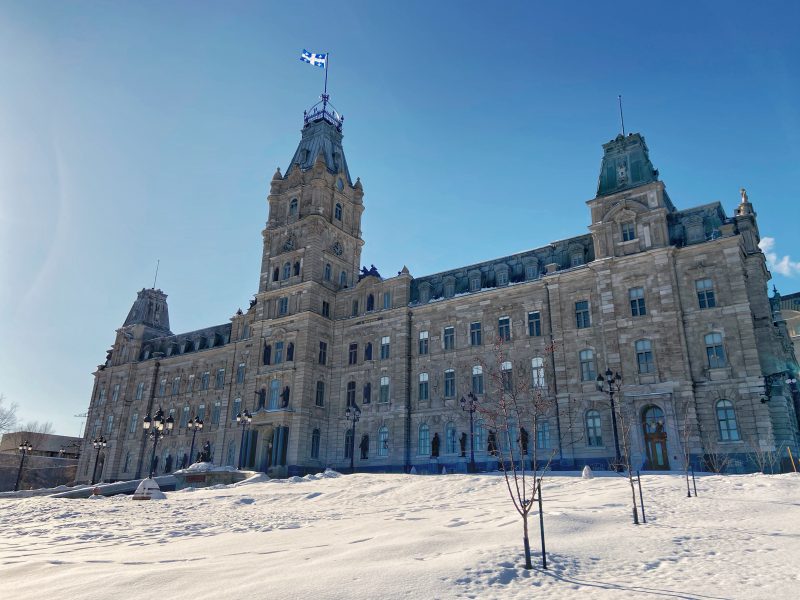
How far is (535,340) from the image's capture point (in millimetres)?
40938

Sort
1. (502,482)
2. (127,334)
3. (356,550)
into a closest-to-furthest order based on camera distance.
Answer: (356,550) < (502,482) < (127,334)

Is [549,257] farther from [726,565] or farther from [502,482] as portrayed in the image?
[726,565]

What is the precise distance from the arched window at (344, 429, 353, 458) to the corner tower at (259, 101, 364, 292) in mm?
12949

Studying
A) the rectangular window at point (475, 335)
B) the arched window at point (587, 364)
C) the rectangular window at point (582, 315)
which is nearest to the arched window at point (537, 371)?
the arched window at point (587, 364)

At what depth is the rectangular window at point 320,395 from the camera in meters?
49.1

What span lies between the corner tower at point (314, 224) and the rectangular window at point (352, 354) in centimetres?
587

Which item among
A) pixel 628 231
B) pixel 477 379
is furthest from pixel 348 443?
pixel 628 231

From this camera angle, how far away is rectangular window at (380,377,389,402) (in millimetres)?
47062

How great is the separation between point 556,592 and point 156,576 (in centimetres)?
651

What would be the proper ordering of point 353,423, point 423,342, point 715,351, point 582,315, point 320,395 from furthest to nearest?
point 320,395 < point 423,342 < point 353,423 < point 582,315 < point 715,351

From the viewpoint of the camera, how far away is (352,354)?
5047 centimetres

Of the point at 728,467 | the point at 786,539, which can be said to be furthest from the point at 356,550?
the point at 728,467

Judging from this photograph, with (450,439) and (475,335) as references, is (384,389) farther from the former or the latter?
(475,335)

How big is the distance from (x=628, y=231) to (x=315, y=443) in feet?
95.7
